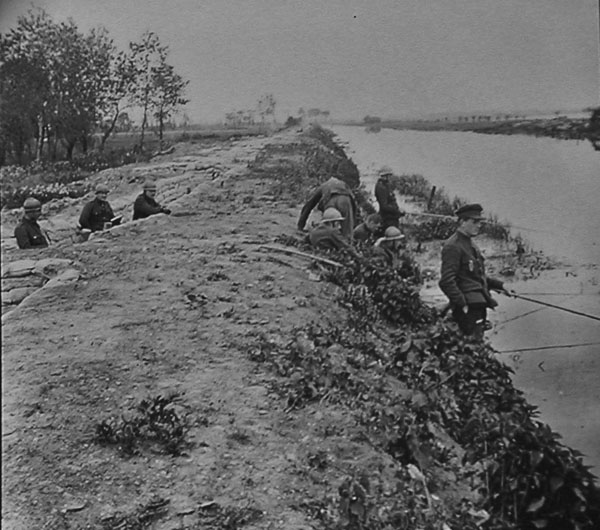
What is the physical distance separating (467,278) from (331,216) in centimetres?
42

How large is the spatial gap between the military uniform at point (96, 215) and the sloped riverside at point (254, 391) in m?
0.04

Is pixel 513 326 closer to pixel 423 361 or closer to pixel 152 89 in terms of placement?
pixel 423 361

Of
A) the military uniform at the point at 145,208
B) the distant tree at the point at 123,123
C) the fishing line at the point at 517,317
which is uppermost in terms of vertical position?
the distant tree at the point at 123,123

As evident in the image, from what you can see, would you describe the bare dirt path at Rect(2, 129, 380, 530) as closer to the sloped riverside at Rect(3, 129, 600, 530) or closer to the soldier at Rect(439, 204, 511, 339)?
the sloped riverside at Rect(3, 129, 600, 530)

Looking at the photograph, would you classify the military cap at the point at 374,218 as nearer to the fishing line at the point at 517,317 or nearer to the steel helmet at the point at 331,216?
the steel helmet at the point at 331,216

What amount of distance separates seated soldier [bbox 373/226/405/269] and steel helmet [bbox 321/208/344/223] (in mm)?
136

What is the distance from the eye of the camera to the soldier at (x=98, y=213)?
2199 mm

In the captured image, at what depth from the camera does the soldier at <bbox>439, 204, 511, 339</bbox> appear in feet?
6.46

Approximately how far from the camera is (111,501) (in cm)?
185

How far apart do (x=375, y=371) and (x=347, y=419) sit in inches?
6.9

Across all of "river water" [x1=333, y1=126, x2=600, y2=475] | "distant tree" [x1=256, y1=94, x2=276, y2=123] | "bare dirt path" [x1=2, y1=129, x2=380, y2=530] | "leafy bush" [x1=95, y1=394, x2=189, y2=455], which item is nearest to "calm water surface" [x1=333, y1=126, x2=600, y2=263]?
"river water" [x1=333, y1=126, x2=600, y2=475]

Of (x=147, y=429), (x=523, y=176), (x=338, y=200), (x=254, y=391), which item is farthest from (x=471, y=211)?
(x=147, y=429)

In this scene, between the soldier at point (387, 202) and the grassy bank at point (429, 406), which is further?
the soldier at point (387, 202)

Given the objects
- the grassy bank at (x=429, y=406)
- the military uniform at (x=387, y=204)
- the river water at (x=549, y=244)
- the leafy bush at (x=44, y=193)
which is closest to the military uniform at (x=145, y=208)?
the leafy bush at (x=44, y=193)
